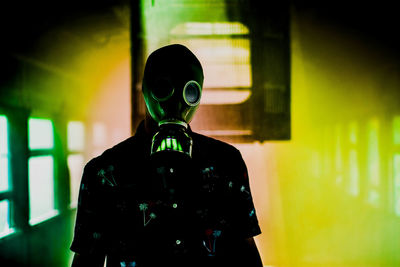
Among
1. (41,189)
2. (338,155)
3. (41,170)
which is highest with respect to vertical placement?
(338,155)

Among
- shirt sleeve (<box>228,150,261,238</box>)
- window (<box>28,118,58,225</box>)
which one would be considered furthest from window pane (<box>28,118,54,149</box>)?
shirt sleeve (<box>228,150,261,238</box>)

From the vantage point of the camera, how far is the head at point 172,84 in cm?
89

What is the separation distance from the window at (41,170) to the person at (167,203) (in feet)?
8.70

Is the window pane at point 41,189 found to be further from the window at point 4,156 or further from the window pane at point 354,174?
the window pane at point 354,174

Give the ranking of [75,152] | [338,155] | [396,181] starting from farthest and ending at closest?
[75,152]
[338,155]
[396,181]

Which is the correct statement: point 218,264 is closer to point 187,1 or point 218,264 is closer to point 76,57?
point 187,1

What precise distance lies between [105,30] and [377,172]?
3393 mm

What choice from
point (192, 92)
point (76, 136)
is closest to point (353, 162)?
point (192, 92)

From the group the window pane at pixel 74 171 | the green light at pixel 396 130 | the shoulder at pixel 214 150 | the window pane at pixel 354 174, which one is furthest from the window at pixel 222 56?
the window pane at pixel 74 171

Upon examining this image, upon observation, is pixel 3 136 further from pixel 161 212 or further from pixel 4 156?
pixel 161 212

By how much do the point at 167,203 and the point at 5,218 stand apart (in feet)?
9.03

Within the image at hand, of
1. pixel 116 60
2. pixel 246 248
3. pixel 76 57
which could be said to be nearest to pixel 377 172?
pixel 246 248

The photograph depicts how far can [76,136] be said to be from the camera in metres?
3.95

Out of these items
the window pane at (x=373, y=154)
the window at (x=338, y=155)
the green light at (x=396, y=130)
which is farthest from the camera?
the window pane at (x=373, y=154)
